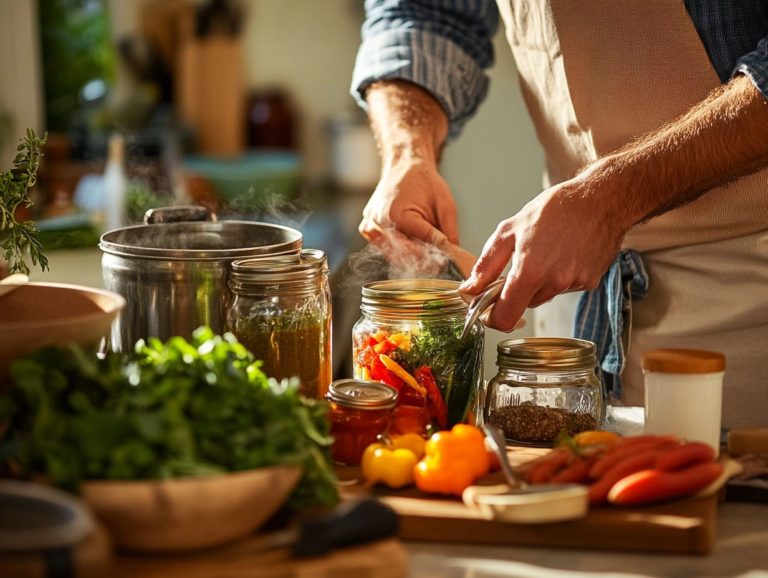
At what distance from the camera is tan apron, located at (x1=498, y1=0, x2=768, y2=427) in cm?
176

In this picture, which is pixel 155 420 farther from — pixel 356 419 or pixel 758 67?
pixel 758 67

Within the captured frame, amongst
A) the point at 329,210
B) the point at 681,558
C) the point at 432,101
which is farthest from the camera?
the point at 329,210

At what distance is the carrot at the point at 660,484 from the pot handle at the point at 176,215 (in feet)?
2.50

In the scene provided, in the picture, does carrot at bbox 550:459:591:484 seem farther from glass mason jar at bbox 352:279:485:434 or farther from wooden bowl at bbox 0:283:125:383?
wooden bowl at bbox 0:283:125:383

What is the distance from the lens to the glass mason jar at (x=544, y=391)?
1.41 metres

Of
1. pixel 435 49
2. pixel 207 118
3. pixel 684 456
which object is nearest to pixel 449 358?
pixel 684 456

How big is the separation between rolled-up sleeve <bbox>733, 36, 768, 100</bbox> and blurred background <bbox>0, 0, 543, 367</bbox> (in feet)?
4.74

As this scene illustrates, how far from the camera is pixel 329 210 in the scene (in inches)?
186

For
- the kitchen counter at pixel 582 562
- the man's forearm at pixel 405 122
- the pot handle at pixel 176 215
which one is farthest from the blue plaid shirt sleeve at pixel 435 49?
the kitchen counter at pixel 582 562

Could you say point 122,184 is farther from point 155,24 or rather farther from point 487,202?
point 155,24

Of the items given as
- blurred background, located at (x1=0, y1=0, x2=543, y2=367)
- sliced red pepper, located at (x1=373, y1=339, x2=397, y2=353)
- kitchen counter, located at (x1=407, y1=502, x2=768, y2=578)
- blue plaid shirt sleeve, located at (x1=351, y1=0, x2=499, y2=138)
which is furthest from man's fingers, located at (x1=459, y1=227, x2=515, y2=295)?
blurred background, located at (x1=0, y1=0, x2=543, y2=367)

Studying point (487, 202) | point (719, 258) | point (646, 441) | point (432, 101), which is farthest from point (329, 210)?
point (646, 441)

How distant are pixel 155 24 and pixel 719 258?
4.05 meters

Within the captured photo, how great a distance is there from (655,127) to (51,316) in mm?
1003
